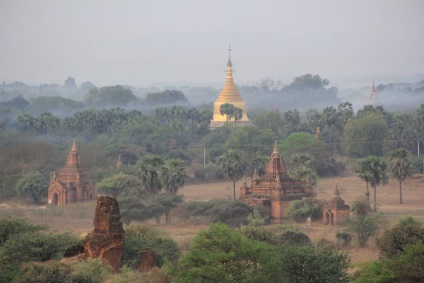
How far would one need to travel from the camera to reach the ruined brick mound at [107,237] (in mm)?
41909

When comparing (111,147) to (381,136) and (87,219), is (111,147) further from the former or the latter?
(87,219)

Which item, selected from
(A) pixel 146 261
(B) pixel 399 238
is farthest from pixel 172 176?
(A) pixel 146 261

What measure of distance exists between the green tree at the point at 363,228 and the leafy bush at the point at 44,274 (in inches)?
839

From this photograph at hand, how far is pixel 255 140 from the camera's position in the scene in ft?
327

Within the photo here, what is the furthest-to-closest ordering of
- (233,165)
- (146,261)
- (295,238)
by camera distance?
1. (233,165)
2. (295,238)
3. (146,261)

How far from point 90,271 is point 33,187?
37.9 metres

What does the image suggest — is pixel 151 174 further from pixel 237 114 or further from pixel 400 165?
pixel 237 114

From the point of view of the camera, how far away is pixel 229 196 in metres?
78.0

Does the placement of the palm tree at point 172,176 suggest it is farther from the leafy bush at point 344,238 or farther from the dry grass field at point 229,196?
the leafy bush at point 344,238

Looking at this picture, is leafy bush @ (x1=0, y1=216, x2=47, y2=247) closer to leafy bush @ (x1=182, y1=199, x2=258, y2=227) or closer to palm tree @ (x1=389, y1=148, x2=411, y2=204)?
leafy bush @ (x1=182, y1=199, x2=258, y2=227)

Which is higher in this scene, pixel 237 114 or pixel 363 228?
pixel 237 114

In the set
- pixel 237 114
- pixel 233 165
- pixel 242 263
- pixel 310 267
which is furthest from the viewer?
pixel 237 114

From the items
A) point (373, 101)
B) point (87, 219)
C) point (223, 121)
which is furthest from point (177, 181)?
point (373, 101)

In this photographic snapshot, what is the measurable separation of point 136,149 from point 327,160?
15622 millimetres
